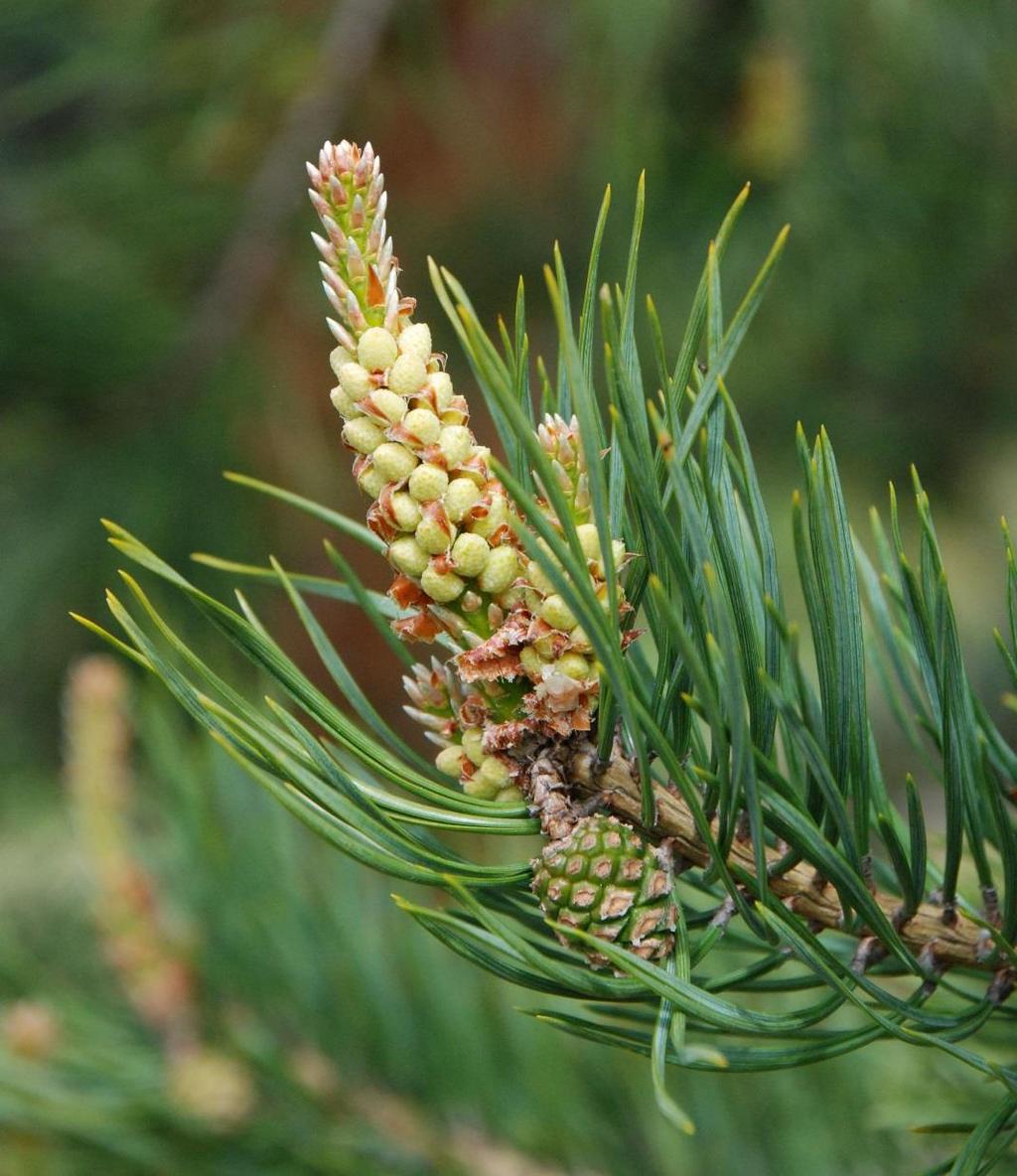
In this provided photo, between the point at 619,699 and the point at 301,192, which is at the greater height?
the point at 301,192

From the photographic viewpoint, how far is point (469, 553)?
0.81ft

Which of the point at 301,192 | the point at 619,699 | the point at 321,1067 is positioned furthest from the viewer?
the point at 301,192

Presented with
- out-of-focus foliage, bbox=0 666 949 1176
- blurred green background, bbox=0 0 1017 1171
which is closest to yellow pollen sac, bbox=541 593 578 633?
out-of-focus foliage, bbox=0 666 949 1176

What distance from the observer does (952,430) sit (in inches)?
60.7

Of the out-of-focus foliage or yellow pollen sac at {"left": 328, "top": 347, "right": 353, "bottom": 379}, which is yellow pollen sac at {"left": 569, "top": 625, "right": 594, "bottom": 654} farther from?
the out-of-focus foliage

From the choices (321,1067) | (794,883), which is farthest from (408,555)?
(321,1067)

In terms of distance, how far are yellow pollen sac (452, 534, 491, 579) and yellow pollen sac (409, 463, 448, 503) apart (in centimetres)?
1

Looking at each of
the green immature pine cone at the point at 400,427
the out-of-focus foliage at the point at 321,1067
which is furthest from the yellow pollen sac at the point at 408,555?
the out-of-focus foliage at the point at 321,1067

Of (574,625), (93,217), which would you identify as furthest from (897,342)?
(574,625)

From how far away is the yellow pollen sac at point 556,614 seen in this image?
9.9 inches

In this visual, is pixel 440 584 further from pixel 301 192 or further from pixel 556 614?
pixel 301 192

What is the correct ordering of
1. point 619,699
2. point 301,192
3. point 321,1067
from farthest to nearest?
1. point 301,192
2. point 321,1067
3. point 619,699

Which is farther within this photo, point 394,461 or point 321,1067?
point 321,1067

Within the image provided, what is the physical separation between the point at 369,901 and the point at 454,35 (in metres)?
0.76
